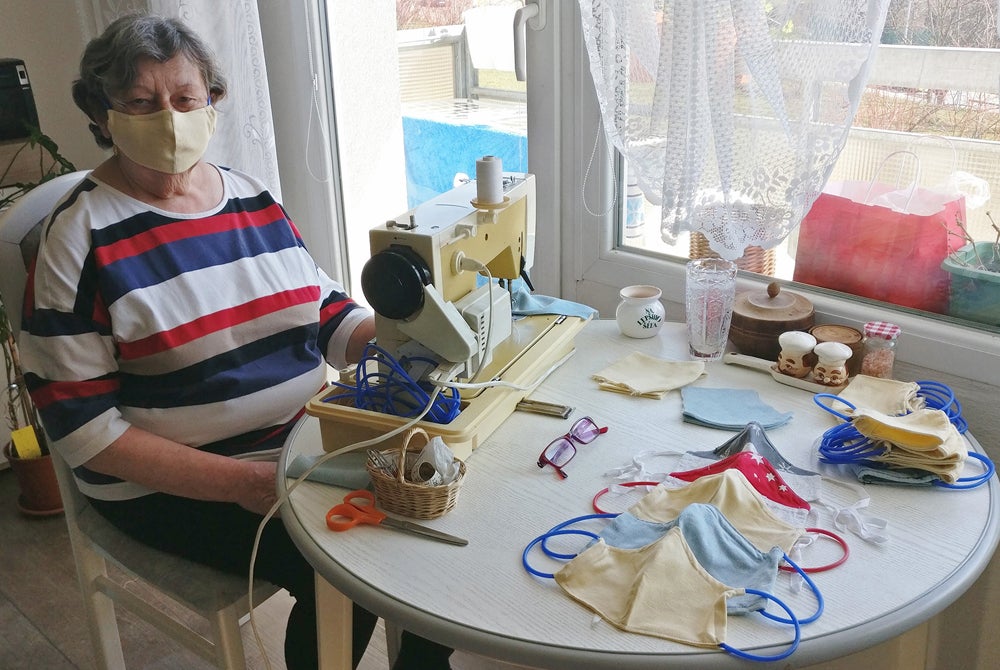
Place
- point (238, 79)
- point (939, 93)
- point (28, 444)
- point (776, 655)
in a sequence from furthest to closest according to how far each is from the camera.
Answer: point (28, 444) → point (238, 79) → point (939, 93) → point (776, 655)

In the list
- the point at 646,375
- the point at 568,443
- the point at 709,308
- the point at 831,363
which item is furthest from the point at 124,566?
the point at 831,363

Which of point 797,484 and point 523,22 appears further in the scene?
point 523,22

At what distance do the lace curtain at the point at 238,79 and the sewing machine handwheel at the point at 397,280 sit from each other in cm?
101

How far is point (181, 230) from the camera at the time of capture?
1.47 m

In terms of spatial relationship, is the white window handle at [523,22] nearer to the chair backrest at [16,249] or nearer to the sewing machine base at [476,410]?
the sewing machine base at [476,410]

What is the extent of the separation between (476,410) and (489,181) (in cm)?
33

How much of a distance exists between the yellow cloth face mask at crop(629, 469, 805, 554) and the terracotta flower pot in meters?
1.90

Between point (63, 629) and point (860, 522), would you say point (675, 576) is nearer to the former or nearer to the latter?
point (860, 522)

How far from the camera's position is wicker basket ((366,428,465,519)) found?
3.44 feet

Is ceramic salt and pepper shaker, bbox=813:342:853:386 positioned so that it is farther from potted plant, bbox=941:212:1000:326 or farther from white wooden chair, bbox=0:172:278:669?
white wooden chair, bbox=0:172:278:669

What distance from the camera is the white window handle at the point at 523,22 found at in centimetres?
168

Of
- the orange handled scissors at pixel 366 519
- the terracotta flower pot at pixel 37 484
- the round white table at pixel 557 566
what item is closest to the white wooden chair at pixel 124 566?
the round white table at pixel 557 566

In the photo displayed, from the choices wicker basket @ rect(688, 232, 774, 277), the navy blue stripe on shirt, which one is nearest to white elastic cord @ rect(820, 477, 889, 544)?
wicker basket @ rect(688, 232, 774, 277)

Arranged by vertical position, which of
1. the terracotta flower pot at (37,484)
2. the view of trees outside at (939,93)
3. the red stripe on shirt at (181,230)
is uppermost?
the view of trees outside at (939,93)
